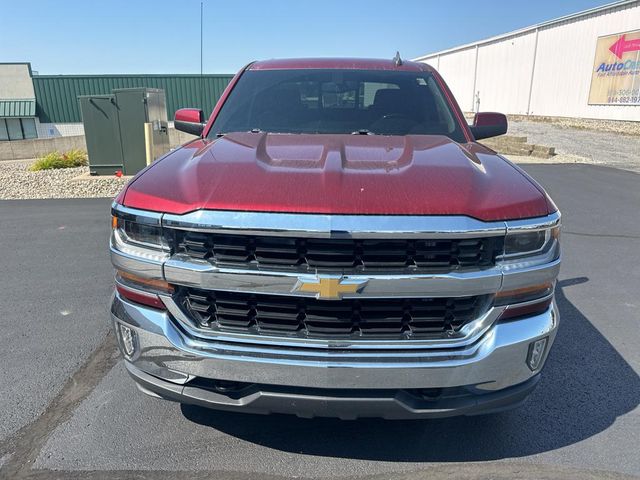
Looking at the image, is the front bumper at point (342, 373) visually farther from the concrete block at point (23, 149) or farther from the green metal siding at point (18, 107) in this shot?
the green metal siding at point (18, 107)

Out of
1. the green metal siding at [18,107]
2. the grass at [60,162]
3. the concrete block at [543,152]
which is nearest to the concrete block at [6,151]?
the grass at [60,162]

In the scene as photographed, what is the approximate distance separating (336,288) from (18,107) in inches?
1377

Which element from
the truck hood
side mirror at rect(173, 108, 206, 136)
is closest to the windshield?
side mirror at rect(173, 108, 206, 136)

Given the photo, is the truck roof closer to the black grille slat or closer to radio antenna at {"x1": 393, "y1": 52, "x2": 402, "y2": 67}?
radio antenna at {"x1": 393, "y1": 52, "x2": 402, "y2": 67}

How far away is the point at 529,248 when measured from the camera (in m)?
1.96

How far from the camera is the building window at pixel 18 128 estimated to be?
30.6 m

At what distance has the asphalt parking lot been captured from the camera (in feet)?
7.41

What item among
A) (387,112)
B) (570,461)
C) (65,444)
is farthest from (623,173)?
(65,444)

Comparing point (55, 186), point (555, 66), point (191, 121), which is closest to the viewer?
point (191, 121)

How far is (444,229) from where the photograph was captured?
5.88 feet

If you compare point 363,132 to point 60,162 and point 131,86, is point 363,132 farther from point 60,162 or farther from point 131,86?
point 131,86

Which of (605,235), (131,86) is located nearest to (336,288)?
(605,235)

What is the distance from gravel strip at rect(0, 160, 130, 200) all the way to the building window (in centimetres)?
2311

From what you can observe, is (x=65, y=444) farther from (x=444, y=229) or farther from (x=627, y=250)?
(x=627, y=250)
